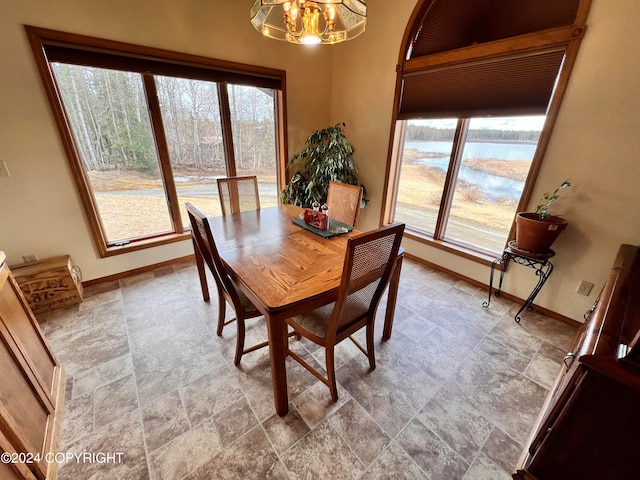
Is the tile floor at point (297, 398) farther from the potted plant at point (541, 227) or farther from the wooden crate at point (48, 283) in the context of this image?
the potted plant at point (541, 227)

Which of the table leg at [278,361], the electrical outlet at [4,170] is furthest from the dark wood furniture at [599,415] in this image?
the electrical outlet at [4,170]

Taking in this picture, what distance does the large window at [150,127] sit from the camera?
2131 mm

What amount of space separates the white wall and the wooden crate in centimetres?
19

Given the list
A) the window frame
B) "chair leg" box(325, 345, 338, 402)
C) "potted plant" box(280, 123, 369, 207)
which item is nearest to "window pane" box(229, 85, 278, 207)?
"potted plant" box(280, 123, 369, 207)

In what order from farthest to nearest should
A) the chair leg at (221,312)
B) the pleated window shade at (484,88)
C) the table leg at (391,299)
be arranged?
the pleated window shade at (484,88) < the chair leg at (221,312) < the table leg at (391,299)

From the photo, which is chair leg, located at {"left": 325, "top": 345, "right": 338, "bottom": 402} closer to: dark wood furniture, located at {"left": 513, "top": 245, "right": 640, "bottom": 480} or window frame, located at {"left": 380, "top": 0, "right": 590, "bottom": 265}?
dark wood furniture, located at {"left": 513, "top": 245, "right": 640, "bottom": 480}

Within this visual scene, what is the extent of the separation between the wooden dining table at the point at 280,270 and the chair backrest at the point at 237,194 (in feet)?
1.09

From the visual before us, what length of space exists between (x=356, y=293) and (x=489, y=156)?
209 centimetres

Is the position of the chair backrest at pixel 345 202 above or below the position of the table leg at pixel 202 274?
above

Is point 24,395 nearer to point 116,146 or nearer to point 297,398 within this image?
point 297,398

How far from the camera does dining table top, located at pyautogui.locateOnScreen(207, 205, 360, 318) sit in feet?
3.94

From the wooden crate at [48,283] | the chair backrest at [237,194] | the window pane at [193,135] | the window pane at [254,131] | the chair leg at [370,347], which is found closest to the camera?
the chair leg at [370,347]

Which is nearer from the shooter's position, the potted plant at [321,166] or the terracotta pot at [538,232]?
the terracotta pot at [538,232]

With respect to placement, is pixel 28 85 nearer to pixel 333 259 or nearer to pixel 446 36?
pixel 333 259
